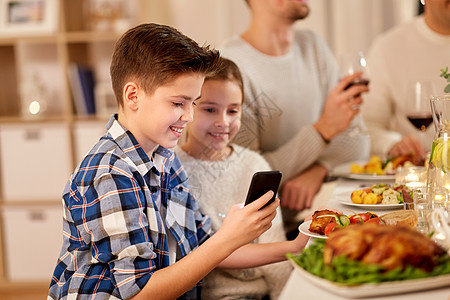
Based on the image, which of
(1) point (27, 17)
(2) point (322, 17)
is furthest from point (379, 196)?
(1) point (27, 17)

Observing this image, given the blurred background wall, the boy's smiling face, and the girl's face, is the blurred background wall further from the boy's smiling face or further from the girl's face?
the boy's smiling face

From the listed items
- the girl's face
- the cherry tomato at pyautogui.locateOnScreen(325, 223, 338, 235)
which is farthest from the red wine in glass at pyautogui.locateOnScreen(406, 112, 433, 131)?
the cherry tomato at pyautogui.locateOnScreen(325, 223, 338, 235)

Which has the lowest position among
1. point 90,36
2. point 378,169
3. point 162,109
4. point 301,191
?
point 301,191

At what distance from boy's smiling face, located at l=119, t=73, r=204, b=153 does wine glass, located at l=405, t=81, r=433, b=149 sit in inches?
34.9

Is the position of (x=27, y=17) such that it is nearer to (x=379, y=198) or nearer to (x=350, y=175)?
(x=350, y=175)

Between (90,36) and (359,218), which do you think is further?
(90,36)

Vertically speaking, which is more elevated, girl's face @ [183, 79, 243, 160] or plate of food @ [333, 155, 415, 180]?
girl's face @ [183, 79, 243, 160]

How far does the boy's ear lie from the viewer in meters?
1.22

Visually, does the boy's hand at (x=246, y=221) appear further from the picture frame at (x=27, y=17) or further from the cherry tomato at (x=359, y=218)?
the picture frame at (x=27, y=17)

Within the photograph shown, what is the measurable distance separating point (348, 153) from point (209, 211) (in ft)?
2.66

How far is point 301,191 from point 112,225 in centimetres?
96

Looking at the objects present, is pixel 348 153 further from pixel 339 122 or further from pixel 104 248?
pixel 104 248

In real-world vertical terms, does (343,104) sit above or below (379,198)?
above

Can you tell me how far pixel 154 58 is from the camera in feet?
3.96
